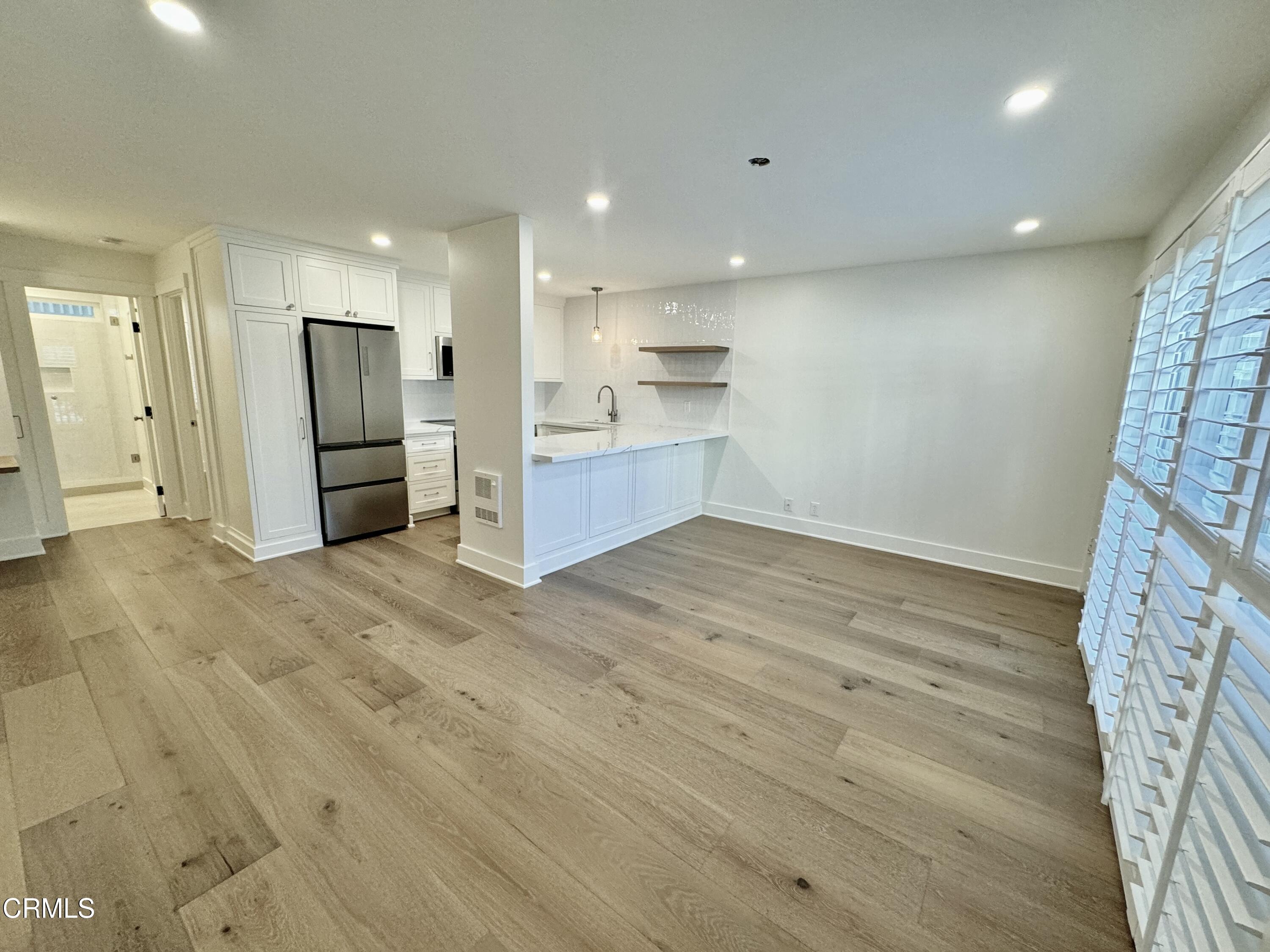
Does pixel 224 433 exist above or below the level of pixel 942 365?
below

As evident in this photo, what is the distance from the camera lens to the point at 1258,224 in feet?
4.48

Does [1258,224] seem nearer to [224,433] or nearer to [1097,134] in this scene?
[1097,134]

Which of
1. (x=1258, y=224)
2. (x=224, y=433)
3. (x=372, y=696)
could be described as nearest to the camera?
(x=1258, y=224)

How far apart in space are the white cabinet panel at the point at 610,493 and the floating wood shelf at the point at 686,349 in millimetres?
1460

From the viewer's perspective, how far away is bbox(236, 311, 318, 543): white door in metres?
3.78

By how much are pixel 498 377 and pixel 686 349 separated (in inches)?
94.8

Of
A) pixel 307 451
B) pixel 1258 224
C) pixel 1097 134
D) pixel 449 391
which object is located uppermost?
pixel 1097 134

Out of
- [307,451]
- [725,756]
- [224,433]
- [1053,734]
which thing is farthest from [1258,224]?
[224,433]

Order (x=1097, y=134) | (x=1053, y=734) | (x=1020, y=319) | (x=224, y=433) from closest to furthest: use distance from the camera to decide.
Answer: (x=1097, y=134) < (x=1053, y=734) < (x=1020, y=319) < (x=224, y=433)

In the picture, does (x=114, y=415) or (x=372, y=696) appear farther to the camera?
(x=114, y=415)

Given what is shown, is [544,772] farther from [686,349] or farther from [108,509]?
[108,509]

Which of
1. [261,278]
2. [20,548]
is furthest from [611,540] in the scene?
[20,548]

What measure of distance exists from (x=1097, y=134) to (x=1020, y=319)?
6.69ft

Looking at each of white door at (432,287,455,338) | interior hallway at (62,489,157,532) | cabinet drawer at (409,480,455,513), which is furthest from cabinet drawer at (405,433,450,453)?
interior hallway at (62,489,157,532)
